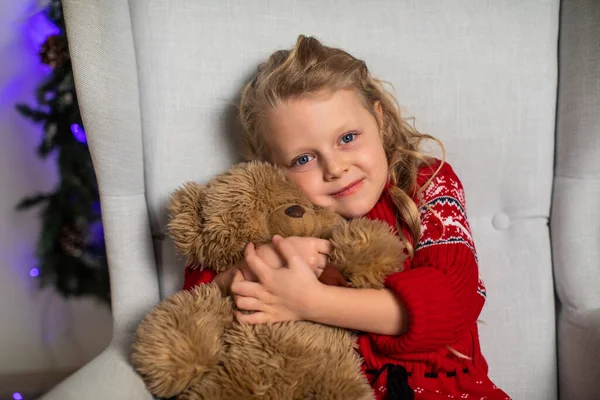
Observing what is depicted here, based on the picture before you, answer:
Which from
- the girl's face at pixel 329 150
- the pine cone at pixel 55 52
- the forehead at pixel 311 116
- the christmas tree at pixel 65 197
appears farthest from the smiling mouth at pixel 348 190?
the pine cone at pixel 55 52

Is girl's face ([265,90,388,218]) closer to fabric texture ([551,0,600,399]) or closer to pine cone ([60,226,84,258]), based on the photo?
fabric texture ([551,0,600,399])

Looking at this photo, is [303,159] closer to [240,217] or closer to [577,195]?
[240,217]

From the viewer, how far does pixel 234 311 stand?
2.60ft

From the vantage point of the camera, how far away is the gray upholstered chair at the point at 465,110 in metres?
1.05

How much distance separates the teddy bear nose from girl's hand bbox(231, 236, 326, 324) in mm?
40

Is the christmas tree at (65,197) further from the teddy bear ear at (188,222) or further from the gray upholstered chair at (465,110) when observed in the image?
the teddy bear ear at (188,222)

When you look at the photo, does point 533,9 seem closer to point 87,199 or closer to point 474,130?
point 474,130

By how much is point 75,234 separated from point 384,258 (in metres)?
1.41

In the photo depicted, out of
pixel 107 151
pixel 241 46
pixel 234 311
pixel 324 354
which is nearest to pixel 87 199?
pixel 107 151

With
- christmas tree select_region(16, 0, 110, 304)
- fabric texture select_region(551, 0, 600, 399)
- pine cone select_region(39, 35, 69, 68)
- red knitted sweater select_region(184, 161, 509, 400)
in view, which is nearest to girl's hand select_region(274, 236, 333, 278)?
red knitted sweater select_region(184, 161, 509, 400)

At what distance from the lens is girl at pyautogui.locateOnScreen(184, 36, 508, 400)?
0.78 metres

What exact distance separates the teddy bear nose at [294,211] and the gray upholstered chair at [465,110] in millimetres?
334

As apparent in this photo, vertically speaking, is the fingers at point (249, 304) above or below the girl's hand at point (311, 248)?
below

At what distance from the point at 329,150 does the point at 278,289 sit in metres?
0.26
